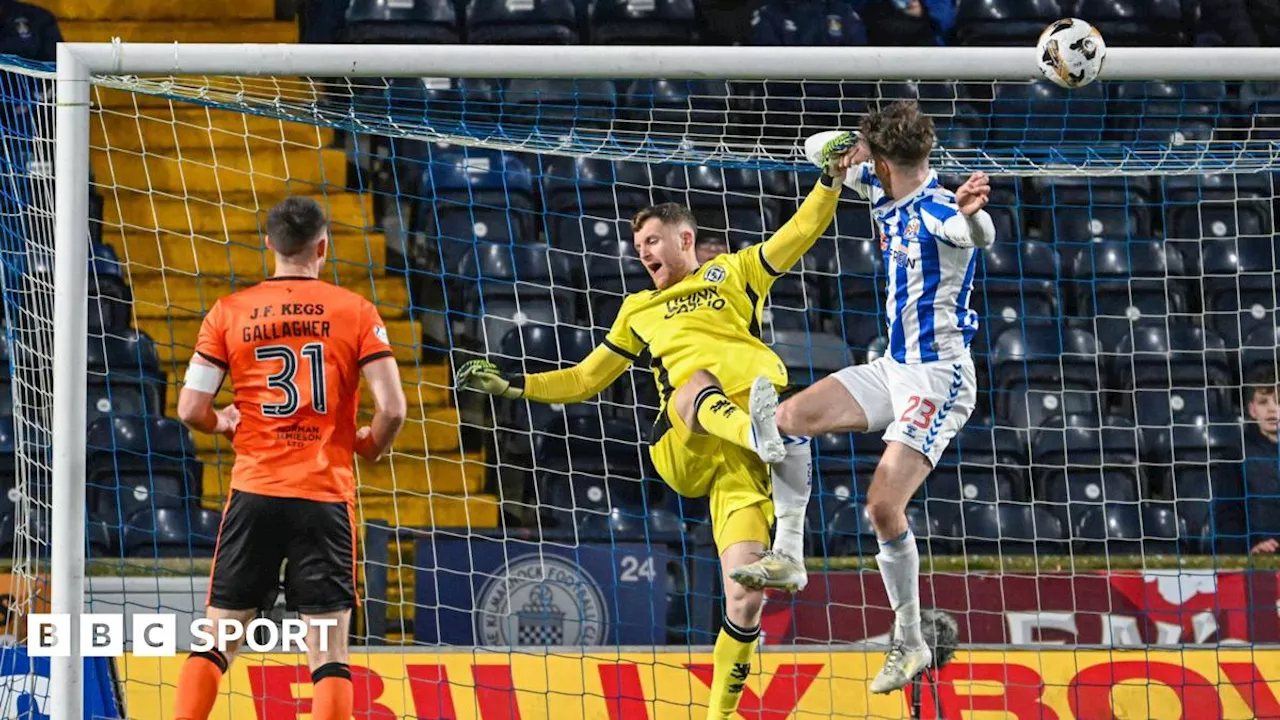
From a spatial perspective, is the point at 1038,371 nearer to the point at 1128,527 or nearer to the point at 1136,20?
the point at 1128,527

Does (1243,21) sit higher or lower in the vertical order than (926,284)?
higher

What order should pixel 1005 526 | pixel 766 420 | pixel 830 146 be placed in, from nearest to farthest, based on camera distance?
pixel 766 420 < pixel 830 146 < pixel 1005 526

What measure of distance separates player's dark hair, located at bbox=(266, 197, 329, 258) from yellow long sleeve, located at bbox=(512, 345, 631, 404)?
139cm

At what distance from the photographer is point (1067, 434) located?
8695 mm

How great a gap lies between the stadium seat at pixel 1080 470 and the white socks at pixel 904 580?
294cm

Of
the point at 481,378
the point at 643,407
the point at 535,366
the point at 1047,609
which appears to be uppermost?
the point at 535,366

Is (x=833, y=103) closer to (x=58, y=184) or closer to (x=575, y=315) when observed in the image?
(x=575, y=315)

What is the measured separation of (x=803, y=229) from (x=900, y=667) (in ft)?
5.20

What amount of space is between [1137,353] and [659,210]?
296 cm

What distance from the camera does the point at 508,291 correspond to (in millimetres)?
8828

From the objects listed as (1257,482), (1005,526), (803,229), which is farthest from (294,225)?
(1257,482)

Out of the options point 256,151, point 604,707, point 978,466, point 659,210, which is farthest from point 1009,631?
point 256,151

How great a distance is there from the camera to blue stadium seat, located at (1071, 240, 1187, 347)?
29.8ft

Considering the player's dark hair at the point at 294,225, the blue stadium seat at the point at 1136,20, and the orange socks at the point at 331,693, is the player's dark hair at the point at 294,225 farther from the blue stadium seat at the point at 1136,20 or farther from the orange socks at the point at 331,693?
the blue stadium seat at the point at 1136,20
